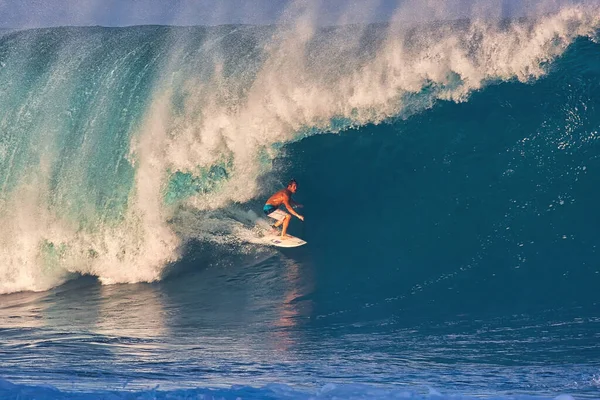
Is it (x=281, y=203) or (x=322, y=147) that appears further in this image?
(x=322, y=147)

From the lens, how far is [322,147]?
11734 mm

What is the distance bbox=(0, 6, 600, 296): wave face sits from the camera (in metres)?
10.2

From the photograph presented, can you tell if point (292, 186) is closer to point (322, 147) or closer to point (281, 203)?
point (281, 203)

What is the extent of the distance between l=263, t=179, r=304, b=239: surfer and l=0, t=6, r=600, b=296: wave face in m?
0.55

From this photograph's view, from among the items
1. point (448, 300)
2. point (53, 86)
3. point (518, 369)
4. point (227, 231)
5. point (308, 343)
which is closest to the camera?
point (518, 369)

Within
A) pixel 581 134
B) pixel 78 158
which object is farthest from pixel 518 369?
pixel 78 158

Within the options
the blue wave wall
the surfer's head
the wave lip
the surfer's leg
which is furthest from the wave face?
the wave lip

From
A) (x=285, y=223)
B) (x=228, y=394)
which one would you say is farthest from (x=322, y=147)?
(x=228, y=394)

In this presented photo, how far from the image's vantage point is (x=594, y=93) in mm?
11078

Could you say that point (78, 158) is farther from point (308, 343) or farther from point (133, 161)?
point (308, 343)

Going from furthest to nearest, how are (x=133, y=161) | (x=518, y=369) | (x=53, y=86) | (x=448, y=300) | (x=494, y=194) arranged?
(x=53, y=86), (x=133, y=161), (x=494, y=194), (x=448, y=300), (x=518, y=369)

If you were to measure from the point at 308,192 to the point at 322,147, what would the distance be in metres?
0.85

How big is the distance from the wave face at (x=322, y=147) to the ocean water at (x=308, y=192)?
0.11 ft

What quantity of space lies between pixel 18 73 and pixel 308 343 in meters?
9.42
